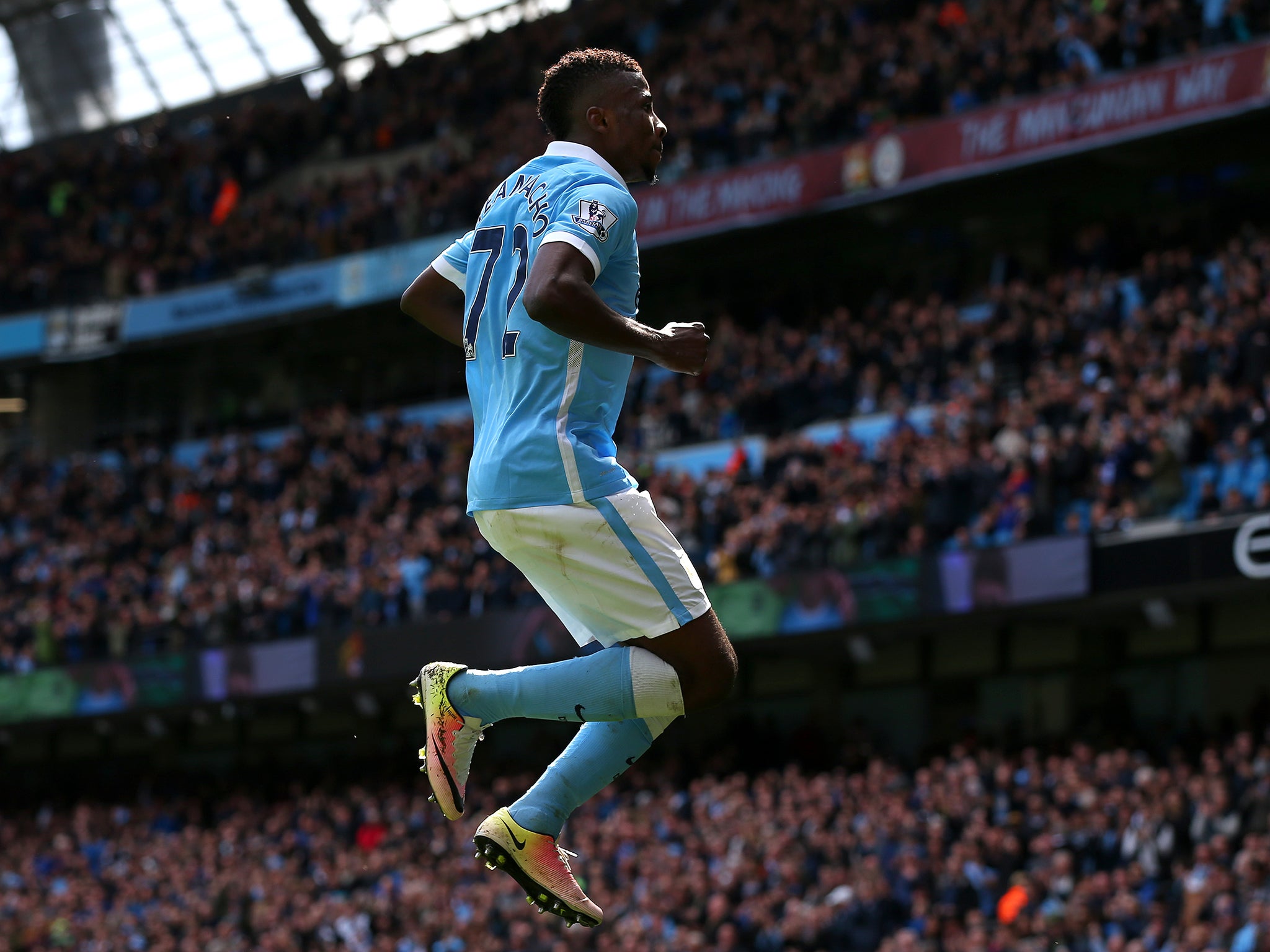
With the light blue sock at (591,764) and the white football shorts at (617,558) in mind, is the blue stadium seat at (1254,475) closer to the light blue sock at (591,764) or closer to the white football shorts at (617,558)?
the light blue sock at (591,764)

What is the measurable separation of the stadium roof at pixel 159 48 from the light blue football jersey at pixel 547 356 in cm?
3893

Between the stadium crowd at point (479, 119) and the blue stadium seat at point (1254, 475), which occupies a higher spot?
the stadium crowd at point (479, 119)

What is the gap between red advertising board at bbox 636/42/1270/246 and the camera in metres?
24.9

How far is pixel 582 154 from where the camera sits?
17.6 feet

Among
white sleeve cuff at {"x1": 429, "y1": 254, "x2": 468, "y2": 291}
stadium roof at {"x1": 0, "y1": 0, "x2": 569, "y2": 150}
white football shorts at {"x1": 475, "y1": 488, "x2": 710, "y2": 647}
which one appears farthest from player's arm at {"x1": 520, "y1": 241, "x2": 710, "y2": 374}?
stadium roof at {"x1": 0, "y1": 0, "x2": 569, "y2": 150}

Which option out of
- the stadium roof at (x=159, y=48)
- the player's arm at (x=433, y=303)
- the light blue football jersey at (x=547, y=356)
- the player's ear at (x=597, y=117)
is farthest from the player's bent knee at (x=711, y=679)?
the stadium roof at (x=159, y=48)

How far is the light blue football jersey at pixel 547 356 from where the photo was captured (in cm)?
509

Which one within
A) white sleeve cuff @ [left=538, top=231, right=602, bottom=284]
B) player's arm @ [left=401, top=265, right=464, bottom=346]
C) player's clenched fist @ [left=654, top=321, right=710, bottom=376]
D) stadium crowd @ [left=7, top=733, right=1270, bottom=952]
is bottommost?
stadium crowd @ [left=7, top=733, right=1270, bottom=952]

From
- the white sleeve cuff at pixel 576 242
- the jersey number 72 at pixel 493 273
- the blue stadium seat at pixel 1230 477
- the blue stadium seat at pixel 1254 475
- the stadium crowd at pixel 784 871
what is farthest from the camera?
the blue stadium seat at pixel 1230 477

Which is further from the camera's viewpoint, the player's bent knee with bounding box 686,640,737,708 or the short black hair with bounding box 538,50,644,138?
the short black hair with bounding box 538,50,644,138

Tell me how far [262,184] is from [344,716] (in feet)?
49.5

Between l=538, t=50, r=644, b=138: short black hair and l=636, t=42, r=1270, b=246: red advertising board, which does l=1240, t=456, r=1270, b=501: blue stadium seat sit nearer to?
l=636, t=42, r=1270, b=246: red advertising board

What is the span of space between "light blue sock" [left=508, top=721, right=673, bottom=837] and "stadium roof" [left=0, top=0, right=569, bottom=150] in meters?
39.2

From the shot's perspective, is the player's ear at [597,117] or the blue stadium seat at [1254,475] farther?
the blue stadium seat at [1254,475]
